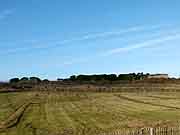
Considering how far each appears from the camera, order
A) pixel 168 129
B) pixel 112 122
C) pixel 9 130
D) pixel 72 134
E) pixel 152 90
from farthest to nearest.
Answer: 1. pixel 152 90
2. pixel 112 122
3. pixel 9 130
4. pixel 72 134
5. pixel 168 129

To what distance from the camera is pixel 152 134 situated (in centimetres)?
2488

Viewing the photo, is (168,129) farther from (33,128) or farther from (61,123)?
(61,123)

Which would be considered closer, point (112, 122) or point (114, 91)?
point (112, 122)

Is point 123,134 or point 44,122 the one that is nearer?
point 123,134

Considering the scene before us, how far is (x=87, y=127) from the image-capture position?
124ft

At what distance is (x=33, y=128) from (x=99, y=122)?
304 inches

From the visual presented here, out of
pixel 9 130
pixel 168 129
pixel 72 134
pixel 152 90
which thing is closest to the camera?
pixel 168 129

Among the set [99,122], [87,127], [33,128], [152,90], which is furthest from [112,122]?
[152,90]

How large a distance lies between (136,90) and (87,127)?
8041 cm

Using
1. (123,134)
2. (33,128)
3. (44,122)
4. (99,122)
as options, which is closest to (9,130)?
(33,128)

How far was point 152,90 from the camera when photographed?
376 ft

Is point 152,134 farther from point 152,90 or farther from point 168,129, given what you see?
point 152,90

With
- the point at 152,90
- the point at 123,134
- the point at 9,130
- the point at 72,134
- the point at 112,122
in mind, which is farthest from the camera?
the point at 152,90

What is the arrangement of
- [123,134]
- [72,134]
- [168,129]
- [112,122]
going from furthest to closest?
[112,122], [72,134], [168,129], [123,134]
